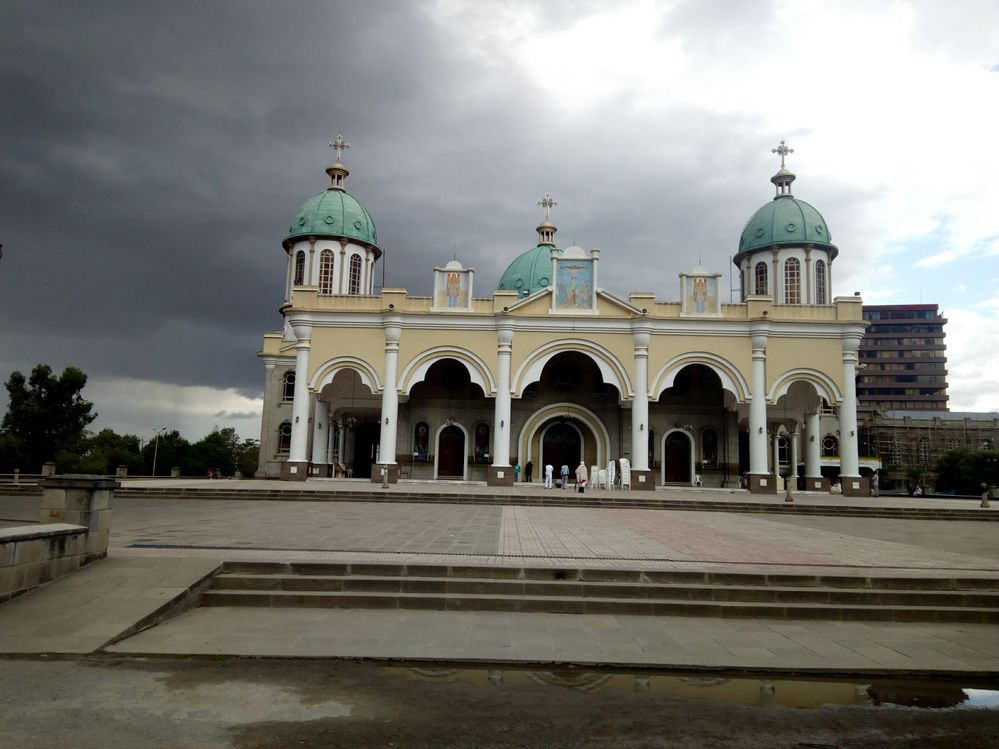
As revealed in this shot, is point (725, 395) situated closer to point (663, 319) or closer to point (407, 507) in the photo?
point (663, 319)

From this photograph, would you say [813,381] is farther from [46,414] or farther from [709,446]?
[46,414]

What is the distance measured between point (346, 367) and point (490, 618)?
77.3 feet

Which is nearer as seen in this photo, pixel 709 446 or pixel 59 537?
pixel 59 537

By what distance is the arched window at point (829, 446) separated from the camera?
47156mm

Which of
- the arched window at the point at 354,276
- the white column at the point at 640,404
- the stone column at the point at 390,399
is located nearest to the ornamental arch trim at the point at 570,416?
the white column at the point at 640,404

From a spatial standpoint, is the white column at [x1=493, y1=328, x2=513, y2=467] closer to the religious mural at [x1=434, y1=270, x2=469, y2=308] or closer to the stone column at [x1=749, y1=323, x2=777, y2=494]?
the religious mural at [x1=434, y1=270, x2=469, y2=308]

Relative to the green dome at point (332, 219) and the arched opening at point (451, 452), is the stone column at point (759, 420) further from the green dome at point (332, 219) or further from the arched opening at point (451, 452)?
the green dome at point (332, 219)

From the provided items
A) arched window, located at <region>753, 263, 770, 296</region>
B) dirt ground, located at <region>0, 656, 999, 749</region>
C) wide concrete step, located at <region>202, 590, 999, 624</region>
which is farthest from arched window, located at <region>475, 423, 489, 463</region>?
dirt ground, located at <region>0, 656, 999, 749</region>

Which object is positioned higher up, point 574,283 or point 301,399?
point 574,283

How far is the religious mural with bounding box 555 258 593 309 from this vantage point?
98.5 ft

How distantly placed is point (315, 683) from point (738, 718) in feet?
9.92

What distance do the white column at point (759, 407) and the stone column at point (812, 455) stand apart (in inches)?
125

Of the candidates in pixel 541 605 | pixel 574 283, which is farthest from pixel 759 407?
pixel 541 605

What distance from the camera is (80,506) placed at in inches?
324
